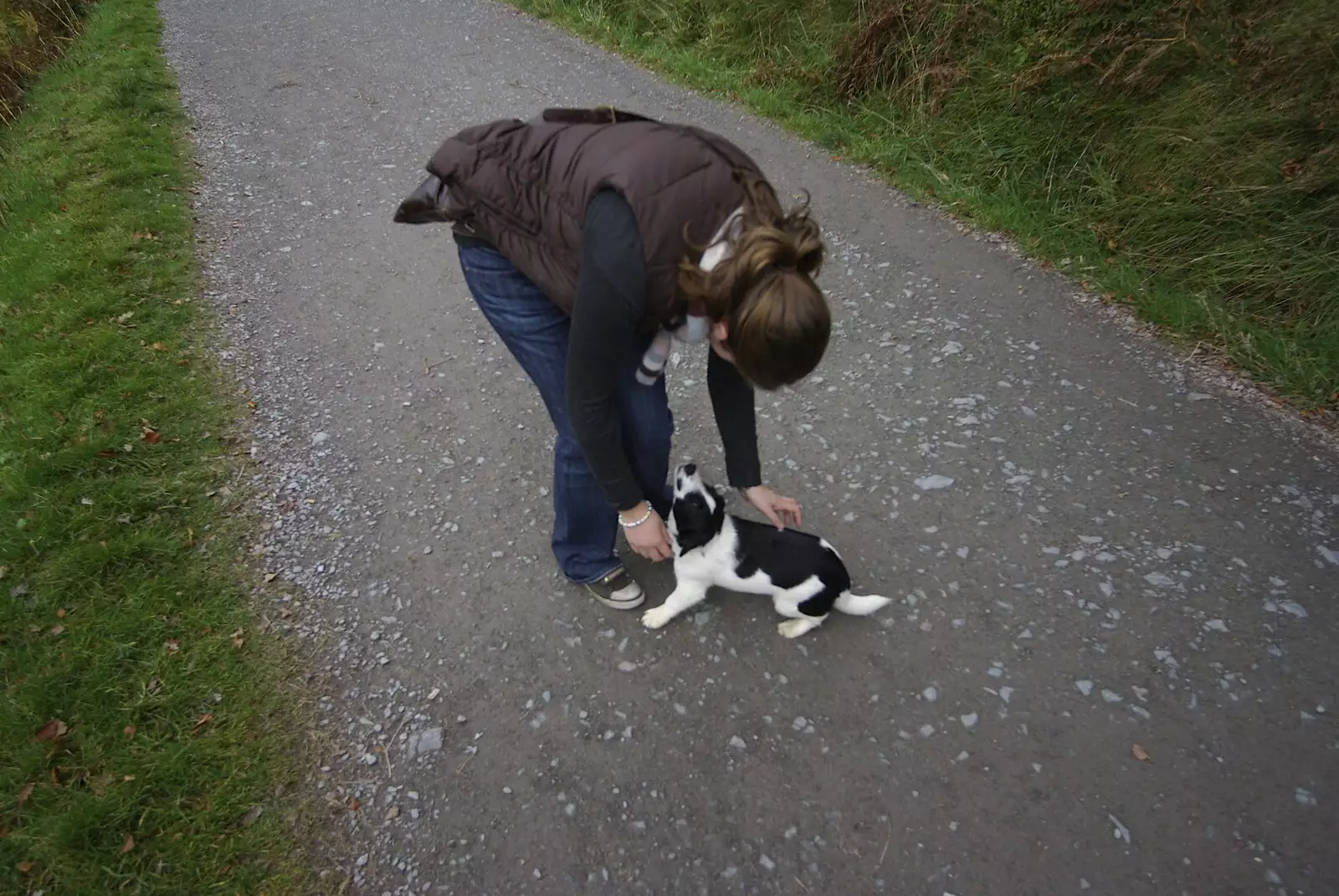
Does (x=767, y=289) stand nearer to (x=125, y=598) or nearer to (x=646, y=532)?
(x=646, y=532)

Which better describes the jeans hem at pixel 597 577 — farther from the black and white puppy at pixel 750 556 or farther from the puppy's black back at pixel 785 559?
the puppy's black back at pixel 785 559

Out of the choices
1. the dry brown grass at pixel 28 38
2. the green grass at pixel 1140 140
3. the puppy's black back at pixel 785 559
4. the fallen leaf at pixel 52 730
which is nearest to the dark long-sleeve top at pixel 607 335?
the puppy's black back at pixel 785 559

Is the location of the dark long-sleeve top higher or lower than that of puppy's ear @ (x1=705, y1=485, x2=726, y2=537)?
higher

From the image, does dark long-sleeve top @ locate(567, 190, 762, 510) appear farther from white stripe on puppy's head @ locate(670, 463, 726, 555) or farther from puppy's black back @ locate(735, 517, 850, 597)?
puppy's black back @ locate(735, 517, 850, 597)

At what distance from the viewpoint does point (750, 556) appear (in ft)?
8.13

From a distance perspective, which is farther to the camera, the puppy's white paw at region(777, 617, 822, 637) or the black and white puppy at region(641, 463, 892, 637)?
the puppy's white paw at region(777, 617, 822, 637)

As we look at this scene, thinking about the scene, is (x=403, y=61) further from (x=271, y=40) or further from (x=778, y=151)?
(x=778, y=151)

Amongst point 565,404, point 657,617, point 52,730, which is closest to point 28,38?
point 52,730

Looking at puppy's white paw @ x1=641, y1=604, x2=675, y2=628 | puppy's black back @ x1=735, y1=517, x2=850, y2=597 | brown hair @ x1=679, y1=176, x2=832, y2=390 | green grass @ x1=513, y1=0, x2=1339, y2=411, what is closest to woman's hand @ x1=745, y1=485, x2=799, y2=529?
puppy's black back @ x1=735, y1=517, x2=850, y2=597

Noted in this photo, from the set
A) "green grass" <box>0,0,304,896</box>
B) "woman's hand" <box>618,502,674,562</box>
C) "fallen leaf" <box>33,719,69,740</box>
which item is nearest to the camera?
"woman's hand" <box>618,502,674,562</box>

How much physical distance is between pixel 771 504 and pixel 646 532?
54 cm

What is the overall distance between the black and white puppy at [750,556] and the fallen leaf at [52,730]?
2134mm

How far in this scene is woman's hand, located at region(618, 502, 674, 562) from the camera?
208 centimetres

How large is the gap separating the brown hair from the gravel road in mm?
1438
